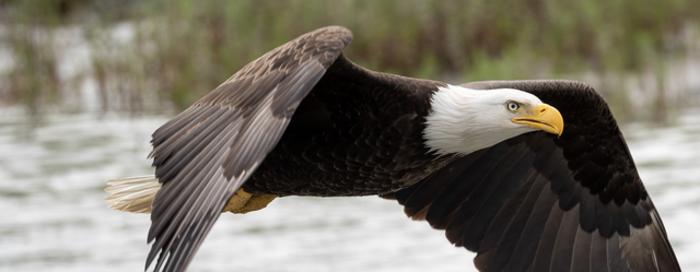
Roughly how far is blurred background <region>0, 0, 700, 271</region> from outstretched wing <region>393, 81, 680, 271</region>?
361 cm

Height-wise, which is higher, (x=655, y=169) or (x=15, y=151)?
(x=15, y=151)

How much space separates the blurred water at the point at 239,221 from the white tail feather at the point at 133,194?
277cm

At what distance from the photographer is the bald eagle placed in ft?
16.6

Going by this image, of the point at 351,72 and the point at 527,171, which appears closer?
the point at 351,72

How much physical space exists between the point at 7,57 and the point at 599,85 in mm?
5729

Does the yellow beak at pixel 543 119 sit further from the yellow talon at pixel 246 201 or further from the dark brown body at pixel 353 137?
the yellow talon at pixel 246 201

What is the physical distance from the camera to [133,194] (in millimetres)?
6336

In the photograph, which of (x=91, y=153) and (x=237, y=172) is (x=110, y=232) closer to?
(x=91, y=153)

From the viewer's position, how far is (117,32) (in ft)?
47.2

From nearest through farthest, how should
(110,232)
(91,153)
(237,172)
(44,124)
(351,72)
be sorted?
(237,172) < (351,72) < (110,232) < (91,153) < (44,124)

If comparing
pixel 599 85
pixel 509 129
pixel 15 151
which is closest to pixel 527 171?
pixel 509 129

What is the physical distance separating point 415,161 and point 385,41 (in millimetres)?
6952

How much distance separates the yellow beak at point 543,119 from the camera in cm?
568

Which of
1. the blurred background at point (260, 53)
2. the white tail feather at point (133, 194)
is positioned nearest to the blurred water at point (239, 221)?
the blurred background at point (260, 53)
